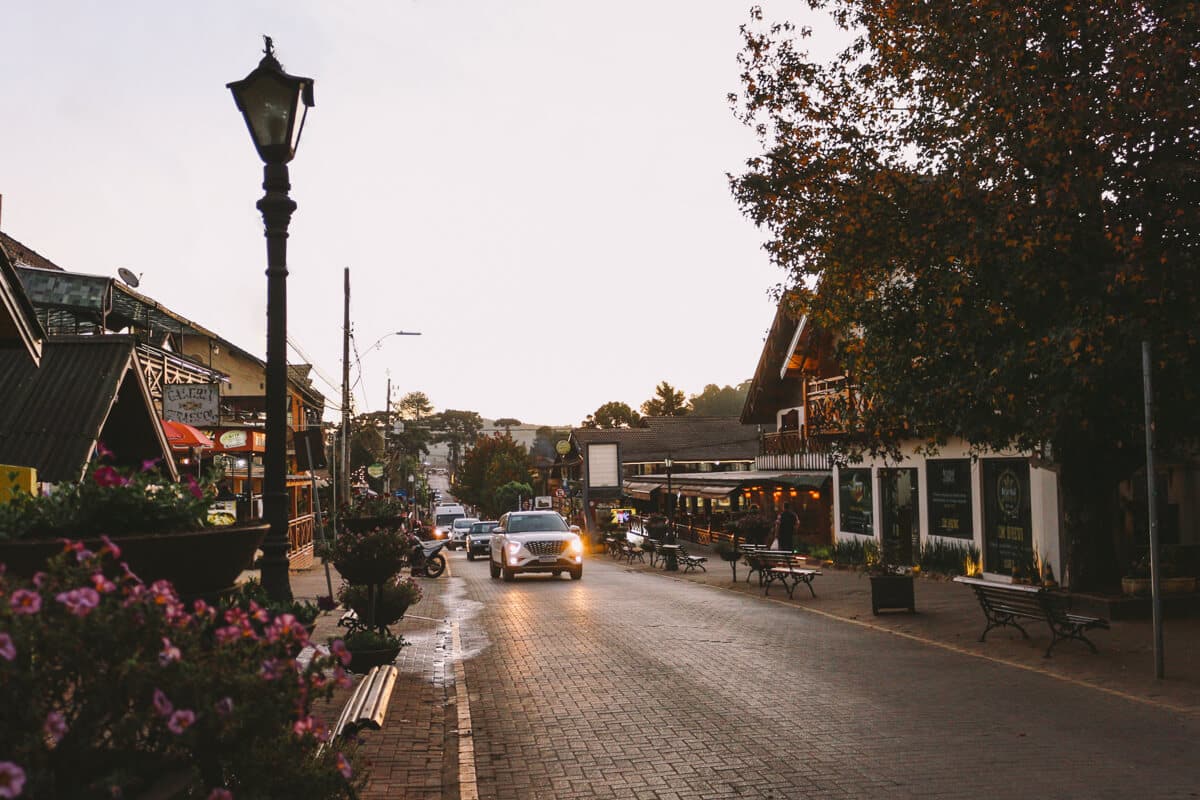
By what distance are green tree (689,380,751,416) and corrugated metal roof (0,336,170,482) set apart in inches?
4538

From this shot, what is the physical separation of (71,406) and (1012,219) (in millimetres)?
11198

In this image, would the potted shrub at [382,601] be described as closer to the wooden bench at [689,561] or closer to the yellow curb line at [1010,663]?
the yellow curb line at [1010,663]

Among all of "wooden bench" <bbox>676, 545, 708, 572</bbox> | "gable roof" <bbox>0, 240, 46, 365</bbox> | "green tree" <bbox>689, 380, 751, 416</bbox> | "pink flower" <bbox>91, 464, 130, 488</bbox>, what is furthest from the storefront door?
"green tree" <bbox>689, 380, 751, 416</bbox>

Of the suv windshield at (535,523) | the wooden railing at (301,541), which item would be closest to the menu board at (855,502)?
the suv windshield at (535,523)

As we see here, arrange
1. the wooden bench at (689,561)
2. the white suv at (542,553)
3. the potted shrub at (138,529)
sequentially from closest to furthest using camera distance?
1. the potted shrub at (138,529)
2. the white suv at (542,553)
3. the wooden bench at (689,561)

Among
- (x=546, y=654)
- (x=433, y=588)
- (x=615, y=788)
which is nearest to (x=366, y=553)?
(x=546, y=654)

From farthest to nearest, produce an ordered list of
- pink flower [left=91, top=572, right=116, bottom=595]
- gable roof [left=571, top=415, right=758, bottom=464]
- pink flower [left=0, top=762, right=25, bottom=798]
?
1. gable roof [left=571, top=415, right=758, bottom=464]
2. pink flower [left=91, top=572, right=116, bottom=595]
3. pink flower [left=0, top=762, right=25, bottom=798]

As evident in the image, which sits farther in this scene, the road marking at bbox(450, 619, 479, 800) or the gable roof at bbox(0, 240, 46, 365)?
the gable roof at bbox(0, 240, 46, 365)

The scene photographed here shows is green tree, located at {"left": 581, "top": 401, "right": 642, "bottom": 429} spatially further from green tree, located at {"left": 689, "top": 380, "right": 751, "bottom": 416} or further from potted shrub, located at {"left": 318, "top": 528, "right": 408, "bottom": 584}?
potted shrub, located at {"left": 318, "top": 528, "right": 408, "bottom": 584}

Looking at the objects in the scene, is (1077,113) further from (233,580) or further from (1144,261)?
(233,580)

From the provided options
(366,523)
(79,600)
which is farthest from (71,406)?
(79,600)

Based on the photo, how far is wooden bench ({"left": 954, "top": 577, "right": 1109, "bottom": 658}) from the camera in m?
12.7

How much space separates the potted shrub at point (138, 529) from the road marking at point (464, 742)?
9.24 feet

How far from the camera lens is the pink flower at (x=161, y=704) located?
2.93 meters
